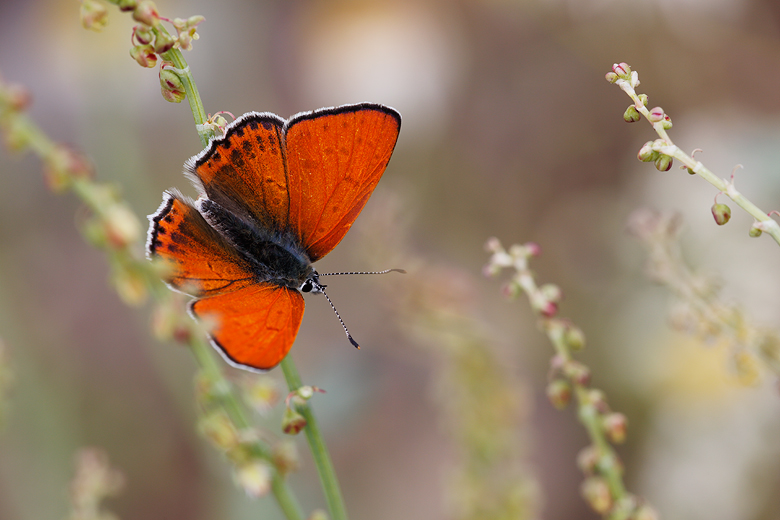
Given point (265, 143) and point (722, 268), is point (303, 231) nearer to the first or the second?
point (265, 143)

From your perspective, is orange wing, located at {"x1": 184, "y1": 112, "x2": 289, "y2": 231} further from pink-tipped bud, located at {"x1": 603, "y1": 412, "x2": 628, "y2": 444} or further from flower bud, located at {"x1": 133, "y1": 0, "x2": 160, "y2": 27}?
pink-tipped bud, located at {"x1": 603, "y1": 412, "x2": 628, "y2": 444}

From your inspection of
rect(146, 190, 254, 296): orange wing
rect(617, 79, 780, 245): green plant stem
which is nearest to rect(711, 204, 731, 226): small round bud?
rect(617, 79, 780, 245): green plant stem

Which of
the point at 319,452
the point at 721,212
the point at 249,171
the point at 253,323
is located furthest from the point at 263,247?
the point at 721,212

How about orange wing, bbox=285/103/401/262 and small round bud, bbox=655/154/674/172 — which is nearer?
small round bud, bbox=655/154/674/172

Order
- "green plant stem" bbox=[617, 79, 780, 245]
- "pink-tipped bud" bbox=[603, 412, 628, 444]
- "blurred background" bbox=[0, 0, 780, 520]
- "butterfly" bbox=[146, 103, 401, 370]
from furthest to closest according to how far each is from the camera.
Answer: "blurred background" bbox=[0, 0, 780, 520], "butterfly" bbox=[146, 103, 401, 370], "pink-tipped bud" bbox=[603, 412, 628, 444], "green plant stem" bbox=[617, 79, 780, 245]

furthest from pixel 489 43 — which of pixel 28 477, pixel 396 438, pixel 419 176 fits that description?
pixel 28 477

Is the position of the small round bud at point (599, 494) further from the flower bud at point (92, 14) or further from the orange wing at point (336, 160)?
the flower bud at point (92, 14)
